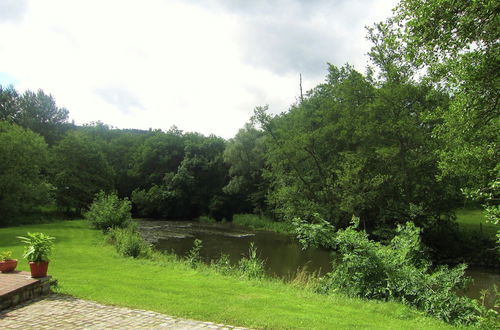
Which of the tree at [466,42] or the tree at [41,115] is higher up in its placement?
the tree at [41,115]

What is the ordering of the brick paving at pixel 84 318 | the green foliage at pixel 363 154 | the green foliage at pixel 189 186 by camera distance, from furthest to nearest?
the green foliage at pixel 189 186
the green foliage at pixel 363 154
the brick paving at pixel 84 318

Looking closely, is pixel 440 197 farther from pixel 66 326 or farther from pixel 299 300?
pixel 66 326

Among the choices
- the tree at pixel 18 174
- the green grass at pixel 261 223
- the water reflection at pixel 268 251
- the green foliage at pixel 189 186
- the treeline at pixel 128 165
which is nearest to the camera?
the water reflection at pixel 268 251

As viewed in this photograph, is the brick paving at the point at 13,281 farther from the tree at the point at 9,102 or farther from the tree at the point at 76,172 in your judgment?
the tree at the point at 9,102

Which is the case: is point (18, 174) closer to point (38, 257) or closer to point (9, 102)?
point (38, 257)

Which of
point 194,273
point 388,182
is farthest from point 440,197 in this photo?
point 194,273

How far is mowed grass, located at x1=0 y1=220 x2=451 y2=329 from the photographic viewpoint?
24.7ft

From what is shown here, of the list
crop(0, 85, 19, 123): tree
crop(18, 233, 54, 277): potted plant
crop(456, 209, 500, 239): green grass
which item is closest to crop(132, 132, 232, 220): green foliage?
crop(0, 85, 19, 123): tree

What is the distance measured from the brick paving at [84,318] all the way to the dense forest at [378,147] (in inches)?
260

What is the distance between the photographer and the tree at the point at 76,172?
42562mm

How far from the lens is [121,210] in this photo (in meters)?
27.0

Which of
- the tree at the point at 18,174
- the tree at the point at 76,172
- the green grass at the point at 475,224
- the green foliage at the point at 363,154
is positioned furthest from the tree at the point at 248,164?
the green grass at the point at 475,224

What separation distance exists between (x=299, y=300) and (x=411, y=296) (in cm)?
390

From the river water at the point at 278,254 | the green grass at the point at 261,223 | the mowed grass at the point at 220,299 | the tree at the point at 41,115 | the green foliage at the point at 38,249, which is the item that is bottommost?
the river water at the point at 278,254
